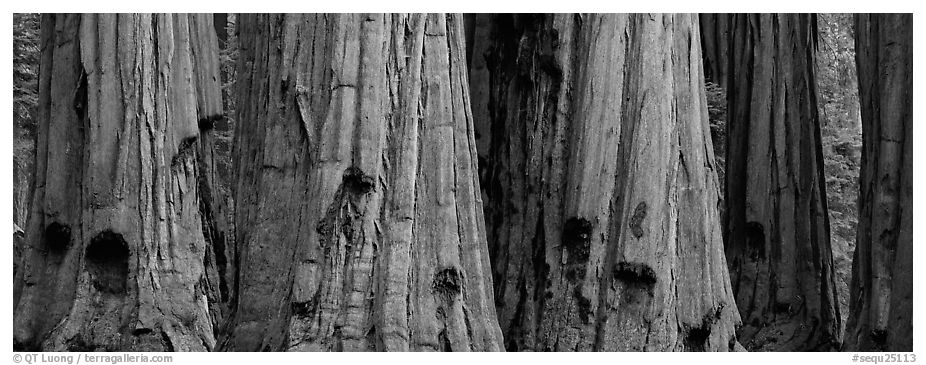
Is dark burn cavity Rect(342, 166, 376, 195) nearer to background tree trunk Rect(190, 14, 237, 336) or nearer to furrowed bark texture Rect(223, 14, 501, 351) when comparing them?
furrowed bark texture Rect(223, 14, 501, 351)

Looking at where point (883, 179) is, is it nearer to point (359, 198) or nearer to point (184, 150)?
point (359, 198)

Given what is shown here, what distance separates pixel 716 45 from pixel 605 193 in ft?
15.3

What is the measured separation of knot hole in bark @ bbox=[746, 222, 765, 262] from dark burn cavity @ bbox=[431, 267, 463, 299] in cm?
463

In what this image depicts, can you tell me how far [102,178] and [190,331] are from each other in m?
1.01

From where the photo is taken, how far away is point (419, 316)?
6906mm

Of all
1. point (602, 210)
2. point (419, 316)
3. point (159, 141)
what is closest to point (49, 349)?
point (159, 141)

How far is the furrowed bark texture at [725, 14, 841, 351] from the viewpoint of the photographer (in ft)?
35.5

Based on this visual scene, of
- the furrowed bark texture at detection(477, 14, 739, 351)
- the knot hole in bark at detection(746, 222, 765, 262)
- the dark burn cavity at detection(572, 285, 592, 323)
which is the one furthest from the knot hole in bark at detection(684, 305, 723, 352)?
the knot hole in bark at detection(746, 222, 765, 262)

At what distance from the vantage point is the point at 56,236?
8.38 meters

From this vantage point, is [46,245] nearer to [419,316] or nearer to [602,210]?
[419,316]

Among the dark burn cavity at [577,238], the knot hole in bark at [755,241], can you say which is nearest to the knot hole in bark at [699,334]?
the dark burn cavity at [577,238]

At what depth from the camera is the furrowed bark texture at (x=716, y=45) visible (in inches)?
474

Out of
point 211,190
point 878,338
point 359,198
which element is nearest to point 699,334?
point 878,338

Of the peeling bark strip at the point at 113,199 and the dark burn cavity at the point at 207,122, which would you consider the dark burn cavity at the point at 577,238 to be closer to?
the peeling bark strip at the point at 113,199
